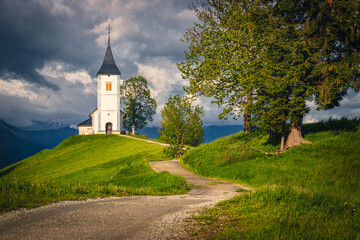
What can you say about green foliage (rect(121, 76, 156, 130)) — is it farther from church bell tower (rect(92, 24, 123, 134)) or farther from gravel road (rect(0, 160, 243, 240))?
gravel road (rect(0, 160, 243, 240))

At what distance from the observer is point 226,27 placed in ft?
74.1

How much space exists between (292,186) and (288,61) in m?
10.8

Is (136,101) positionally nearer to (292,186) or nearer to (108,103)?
(108,103)

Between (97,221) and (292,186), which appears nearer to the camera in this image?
(97,221)

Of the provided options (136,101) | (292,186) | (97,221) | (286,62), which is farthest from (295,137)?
(136,101)

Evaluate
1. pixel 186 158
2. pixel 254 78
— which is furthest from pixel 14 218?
pixel 186 158

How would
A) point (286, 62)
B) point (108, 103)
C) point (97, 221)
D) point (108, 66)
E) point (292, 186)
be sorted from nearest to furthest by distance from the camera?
point (97, 221)
point (292, 186)
point (286, 62)
point (108, 103)
point (108, 66)

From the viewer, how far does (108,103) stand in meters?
64.9

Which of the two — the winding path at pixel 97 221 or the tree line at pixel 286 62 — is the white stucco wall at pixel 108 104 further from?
the winding path at pixel 97 221

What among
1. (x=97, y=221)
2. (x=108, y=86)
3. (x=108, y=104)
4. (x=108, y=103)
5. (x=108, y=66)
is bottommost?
(x=97, y=221)

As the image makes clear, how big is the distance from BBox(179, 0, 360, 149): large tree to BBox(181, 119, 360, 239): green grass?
2.40m

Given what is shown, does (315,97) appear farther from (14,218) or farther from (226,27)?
(14,218)

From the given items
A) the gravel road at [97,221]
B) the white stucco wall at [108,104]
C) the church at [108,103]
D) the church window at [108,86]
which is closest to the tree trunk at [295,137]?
the gravel road at [97,221]

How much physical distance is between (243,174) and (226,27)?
1335 centimetres
